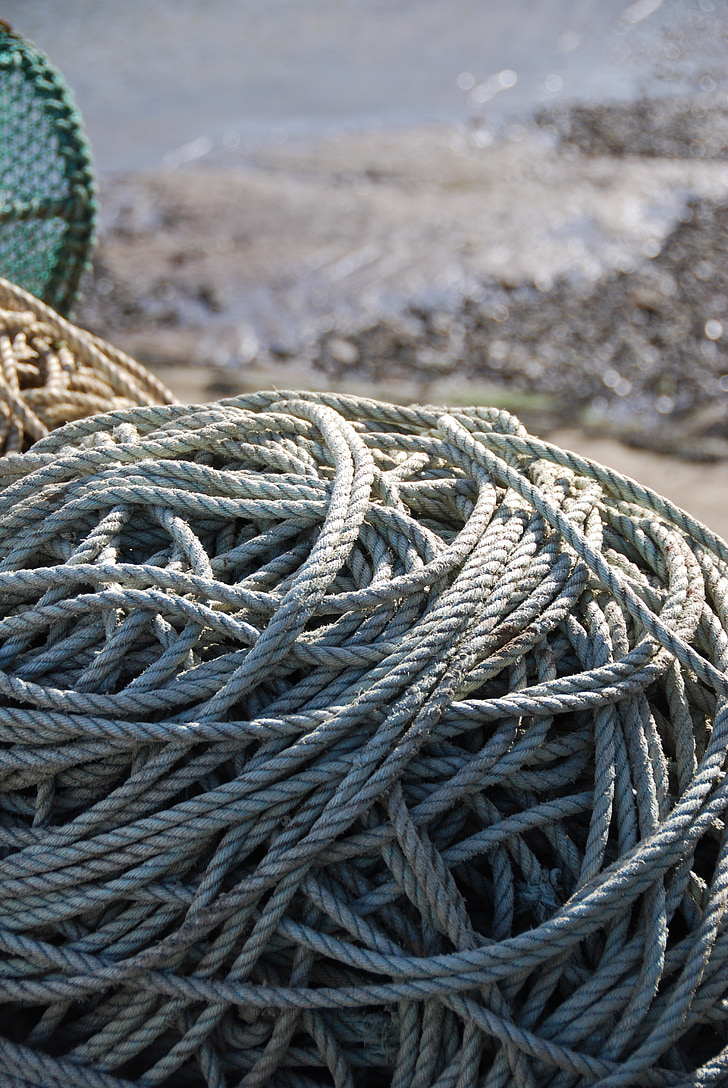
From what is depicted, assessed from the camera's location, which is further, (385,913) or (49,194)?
(49,194)

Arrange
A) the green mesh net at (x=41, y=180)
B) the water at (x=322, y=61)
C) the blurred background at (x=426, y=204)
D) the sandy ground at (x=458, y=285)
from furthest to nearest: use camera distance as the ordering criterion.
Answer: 1. the water at (x=322, y=61)
2. the blurred background at (x=426, y=204)
3. the sandy ground at (x=458, y=285)
4. the green mesh net at (x=41, y=180)

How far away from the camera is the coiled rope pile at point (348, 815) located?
1.18 m

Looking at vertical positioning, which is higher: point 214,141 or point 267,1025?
point 214,141

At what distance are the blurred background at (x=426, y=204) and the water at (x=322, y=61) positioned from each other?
0.04 meters

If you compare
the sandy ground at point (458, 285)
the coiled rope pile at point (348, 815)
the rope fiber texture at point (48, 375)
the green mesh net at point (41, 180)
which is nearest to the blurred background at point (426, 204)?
the sandy ground at point (458, 285)

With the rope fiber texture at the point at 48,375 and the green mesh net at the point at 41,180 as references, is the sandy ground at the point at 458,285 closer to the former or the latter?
the green mesh net at the point at 41,180

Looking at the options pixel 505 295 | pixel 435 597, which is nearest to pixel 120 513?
pixel 435 597

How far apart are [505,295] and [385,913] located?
4499 mm

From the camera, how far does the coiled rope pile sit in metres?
1.18

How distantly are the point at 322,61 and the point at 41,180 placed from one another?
7.58 m

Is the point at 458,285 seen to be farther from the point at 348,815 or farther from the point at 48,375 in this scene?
the point at 348,815

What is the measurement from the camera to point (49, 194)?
2.59 m

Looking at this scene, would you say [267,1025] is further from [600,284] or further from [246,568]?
[600,284]

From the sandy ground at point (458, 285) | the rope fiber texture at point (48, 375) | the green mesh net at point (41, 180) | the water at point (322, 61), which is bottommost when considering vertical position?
the sandy ground at point (458, 285)
